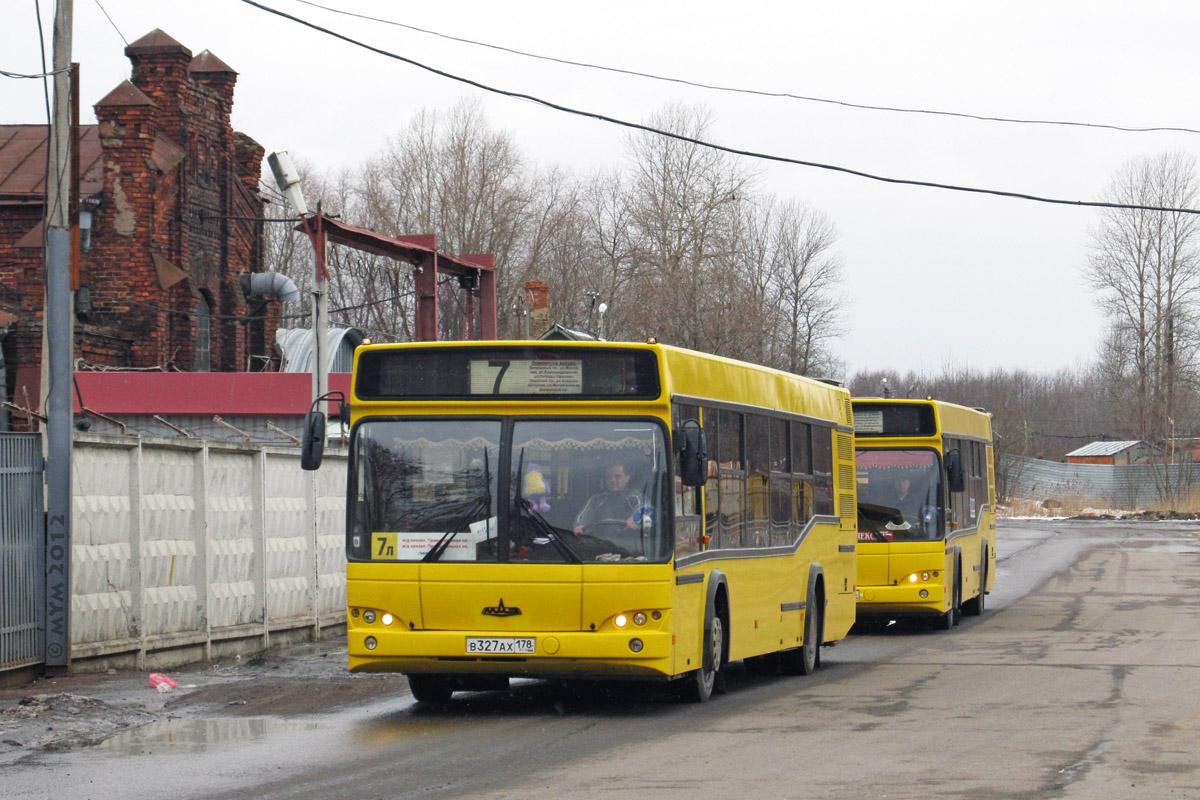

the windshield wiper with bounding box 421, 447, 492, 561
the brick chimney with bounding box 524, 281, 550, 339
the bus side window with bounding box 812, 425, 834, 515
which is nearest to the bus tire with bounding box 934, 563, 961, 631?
the bus side window with bounding box 812, 425, 834, 515

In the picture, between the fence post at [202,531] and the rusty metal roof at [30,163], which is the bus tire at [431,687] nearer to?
the fence post at [202,531]

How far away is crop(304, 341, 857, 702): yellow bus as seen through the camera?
10789 mm

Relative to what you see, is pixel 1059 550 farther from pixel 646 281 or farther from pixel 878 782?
pixel 878 782

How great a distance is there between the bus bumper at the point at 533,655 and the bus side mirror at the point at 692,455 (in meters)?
1.05

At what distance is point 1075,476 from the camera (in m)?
81.2

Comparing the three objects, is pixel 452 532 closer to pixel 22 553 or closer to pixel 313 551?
pixel 22 553

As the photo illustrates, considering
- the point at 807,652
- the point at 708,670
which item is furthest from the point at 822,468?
the point at 708,670

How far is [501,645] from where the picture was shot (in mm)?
10812

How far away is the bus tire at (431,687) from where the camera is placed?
11945 mm

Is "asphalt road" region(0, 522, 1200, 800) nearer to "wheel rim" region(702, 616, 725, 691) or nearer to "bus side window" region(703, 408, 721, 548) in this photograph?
"wheel rim" region(702, 616, 725, 691)

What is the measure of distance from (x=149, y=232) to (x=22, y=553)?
23608mm

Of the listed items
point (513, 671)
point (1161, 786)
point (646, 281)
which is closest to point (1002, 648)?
point (513, 671)

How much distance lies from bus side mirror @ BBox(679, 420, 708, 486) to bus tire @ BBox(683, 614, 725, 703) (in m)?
1.47

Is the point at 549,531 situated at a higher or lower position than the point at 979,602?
higher
